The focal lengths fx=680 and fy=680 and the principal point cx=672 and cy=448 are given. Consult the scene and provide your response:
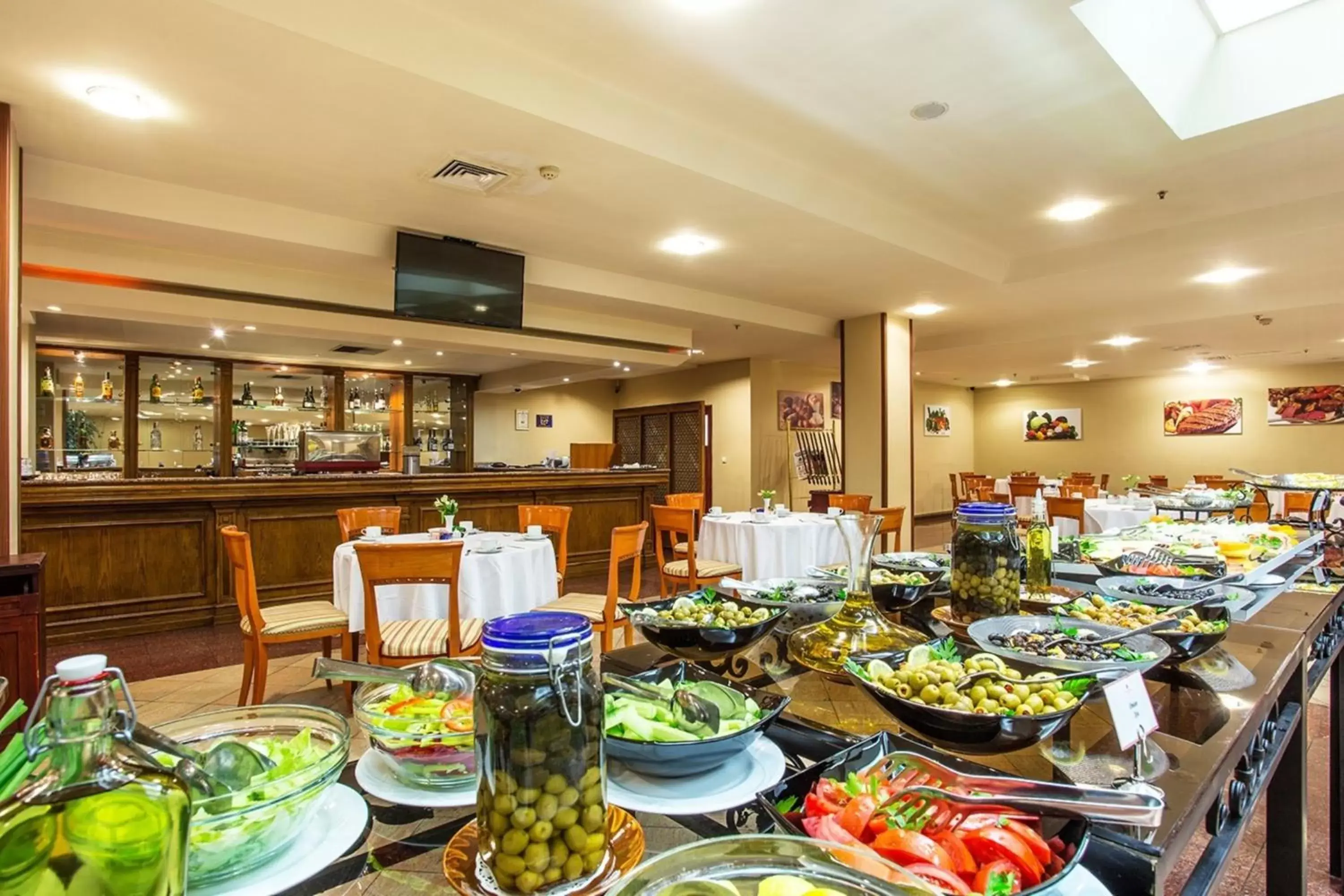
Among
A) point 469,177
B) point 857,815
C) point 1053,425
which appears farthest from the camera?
point 1053,425

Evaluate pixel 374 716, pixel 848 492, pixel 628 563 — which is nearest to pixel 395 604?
pixel 374 716

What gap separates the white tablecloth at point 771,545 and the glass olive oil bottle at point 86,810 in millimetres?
4349

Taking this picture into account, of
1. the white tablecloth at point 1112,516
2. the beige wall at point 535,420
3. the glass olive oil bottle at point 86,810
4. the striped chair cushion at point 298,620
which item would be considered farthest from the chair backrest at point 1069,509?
the beige wall at point 535,420

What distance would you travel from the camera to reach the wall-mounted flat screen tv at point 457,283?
4.58m

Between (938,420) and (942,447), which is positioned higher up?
(938,420)

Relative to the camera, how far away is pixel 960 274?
18.3ft

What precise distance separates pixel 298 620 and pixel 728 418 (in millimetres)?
7666

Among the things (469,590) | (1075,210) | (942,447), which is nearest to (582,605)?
(469,590)

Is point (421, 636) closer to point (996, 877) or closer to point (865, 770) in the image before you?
point (865, 770)

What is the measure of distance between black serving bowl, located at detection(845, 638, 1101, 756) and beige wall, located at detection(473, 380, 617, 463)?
36.5ft

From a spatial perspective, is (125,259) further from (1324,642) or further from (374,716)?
(1324,642)

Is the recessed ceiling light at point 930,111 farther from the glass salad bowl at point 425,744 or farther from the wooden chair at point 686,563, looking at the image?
the glass salad bowl at point 425,744

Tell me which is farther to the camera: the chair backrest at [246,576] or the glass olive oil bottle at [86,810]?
the chair backrest at [246,576]

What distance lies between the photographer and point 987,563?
58.4 inches
